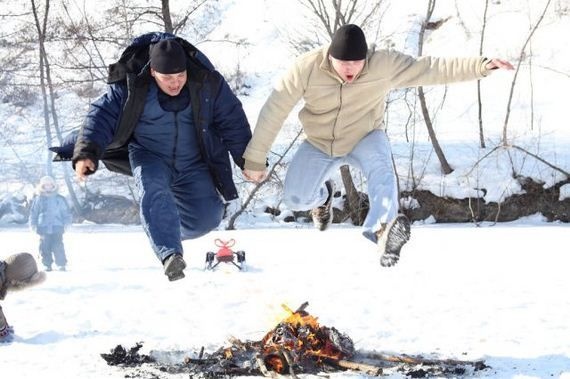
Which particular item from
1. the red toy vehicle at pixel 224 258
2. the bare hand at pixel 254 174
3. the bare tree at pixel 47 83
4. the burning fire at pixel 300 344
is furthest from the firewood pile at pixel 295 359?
the bare tree at pixel 47 83

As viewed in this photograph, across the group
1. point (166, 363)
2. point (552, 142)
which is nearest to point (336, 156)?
point (166, 363)

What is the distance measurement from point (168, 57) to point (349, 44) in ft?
4.30

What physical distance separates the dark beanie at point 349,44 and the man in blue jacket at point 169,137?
91 cm

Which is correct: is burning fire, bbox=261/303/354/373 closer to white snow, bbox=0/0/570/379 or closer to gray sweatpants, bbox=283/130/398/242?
white snow, bbox=0/0/570/379

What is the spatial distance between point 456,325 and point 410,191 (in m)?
11.8

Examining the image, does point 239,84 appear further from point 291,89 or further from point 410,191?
point 291,89

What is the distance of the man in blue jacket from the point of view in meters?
4.65

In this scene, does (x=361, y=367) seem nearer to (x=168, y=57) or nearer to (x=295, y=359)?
(x=295, y=359)

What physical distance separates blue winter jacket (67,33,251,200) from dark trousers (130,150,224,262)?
0.48 ft

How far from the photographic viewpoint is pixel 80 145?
4.53 metres

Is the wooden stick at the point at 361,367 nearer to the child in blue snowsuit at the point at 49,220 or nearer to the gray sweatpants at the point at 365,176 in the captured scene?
the gray sweatpants at the point at 365,176

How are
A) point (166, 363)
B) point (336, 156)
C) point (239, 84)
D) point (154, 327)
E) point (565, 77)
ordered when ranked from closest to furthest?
point (166, 363), point (336, 156), point (154, 327), point (565, 77), point (239, 84)

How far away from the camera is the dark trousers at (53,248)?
9492 mm

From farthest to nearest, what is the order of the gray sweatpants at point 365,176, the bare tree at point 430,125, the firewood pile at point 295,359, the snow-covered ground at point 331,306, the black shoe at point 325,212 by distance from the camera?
1. the bare tree at point 430,125
2. the black shoe at point 325,212
3. the snow-covered ground at point 331,306
4. the gray sweatpants at point 365,176
5. the firewood pile at point 295,359
